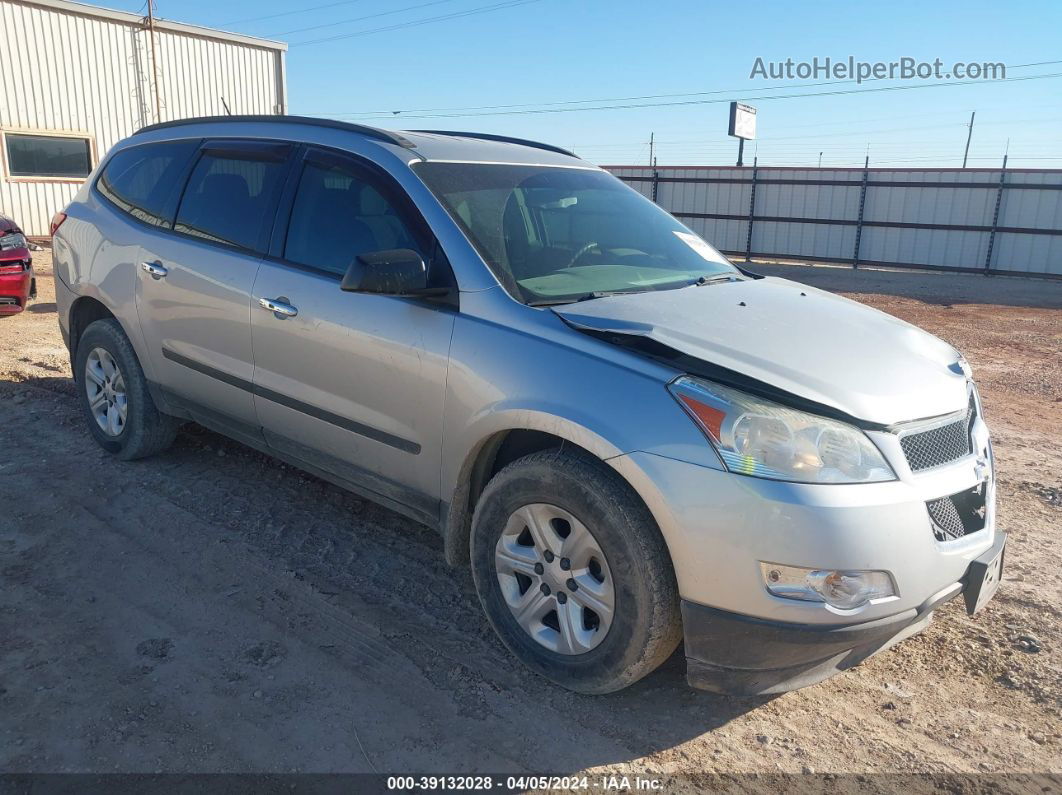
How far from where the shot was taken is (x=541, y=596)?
299 cm

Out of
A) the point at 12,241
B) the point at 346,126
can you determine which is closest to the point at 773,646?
the point at 346,126

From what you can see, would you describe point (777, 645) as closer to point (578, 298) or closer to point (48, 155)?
point (578, 298)

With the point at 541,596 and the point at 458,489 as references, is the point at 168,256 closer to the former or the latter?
the point at 458,489

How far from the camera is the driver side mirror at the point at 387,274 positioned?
10.2 ft

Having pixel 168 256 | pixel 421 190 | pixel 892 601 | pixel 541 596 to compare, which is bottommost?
pixel 541 596

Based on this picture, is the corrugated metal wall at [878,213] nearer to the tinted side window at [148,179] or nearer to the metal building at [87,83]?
the metal building at [87,83]

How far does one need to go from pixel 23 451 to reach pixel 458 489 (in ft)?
11.2

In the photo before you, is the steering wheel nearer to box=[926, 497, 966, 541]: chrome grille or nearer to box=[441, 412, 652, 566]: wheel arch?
box=[441, 412, 652, 566]: wheel arch

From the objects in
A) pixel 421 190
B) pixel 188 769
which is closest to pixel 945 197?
pixel 421 190

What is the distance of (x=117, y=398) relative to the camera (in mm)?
4953

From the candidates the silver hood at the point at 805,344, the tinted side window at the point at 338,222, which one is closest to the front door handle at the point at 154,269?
the tinted side window at the point at 338,222

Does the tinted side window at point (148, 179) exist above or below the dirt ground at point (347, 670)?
above

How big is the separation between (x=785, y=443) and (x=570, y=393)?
0.71 meters

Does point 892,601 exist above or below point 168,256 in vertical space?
below
